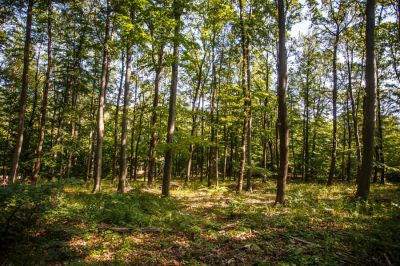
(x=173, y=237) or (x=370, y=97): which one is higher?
(x=370, y=97)

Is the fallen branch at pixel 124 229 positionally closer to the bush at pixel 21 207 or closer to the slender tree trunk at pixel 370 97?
the bush at pixel 21 207

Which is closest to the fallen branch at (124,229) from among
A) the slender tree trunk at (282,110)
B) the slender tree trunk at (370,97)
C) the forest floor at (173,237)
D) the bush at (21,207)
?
the forest floor at (173,237)

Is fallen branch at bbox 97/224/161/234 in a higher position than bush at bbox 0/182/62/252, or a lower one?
lower

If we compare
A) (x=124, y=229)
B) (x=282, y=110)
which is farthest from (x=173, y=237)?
(x=282, y=110)

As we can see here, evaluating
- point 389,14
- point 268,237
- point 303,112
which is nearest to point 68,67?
point 268,237

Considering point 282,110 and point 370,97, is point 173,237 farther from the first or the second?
point 370,97

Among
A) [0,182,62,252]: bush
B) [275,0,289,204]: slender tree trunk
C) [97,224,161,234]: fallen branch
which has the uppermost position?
[275,0,289,204]: slender tree trunk

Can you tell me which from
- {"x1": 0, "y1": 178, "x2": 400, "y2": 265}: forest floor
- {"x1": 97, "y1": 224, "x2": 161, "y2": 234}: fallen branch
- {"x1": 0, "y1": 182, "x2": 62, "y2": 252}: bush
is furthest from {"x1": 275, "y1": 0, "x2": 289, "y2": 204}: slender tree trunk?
{"x1": 0, "y1": 182, "x2": 62, "y2": 252}: bush

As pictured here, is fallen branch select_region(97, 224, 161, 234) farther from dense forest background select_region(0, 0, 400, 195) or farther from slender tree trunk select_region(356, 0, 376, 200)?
slender tree trunk select_region(356, 0, 376, 200)

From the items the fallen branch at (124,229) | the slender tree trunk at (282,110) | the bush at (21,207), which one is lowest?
the fallen branch at (124,229)

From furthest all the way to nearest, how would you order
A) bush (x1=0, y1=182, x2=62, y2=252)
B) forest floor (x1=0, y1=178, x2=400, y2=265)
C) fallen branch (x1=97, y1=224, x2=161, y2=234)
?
fallen branch (x1=97, y1=224, x2=161, y2=234)
bush (x1=0, y1=182, x2=62, y2=252)
forest floor (x1=0, y1=178, x2=400, y2=265)

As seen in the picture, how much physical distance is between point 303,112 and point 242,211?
25255 mm

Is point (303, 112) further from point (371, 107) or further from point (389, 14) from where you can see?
point (371, 107)

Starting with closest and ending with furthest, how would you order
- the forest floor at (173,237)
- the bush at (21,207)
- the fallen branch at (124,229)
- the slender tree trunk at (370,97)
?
the forest floor at (173,237) → the bush at (21,207) → the fallen branch at (124,229) → the slender tree trunk at (370,97)
